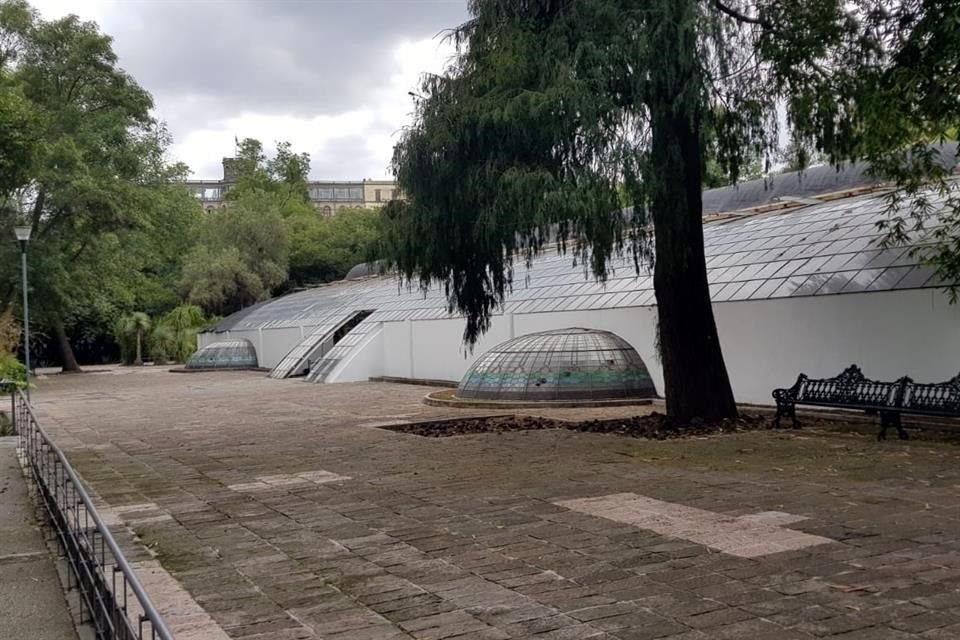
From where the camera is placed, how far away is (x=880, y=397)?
1225cm

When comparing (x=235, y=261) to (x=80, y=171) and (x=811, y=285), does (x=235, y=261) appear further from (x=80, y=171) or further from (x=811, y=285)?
(x=811, y=285)

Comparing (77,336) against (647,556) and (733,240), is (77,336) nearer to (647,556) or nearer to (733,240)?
(733,240)

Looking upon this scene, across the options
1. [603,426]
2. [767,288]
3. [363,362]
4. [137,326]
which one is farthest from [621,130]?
[137,326]

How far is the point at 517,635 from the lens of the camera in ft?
15.5

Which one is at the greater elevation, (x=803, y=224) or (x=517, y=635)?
(x=803, y=224)

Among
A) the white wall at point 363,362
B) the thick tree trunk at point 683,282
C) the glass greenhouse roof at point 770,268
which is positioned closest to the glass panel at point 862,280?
the glass greenhouse roof at point 770,268

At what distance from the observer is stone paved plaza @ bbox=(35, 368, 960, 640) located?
4.96 m

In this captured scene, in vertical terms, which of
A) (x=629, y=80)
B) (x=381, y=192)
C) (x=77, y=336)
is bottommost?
(x=77, y=336)

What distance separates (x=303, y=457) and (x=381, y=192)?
11645cm

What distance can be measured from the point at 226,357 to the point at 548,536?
37.0m

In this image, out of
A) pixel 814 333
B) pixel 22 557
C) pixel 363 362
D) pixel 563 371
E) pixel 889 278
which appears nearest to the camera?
pixel 22 557

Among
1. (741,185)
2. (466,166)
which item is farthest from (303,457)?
(741,185)

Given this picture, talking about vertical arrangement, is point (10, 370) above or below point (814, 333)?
below

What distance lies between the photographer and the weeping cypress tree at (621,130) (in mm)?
11016
